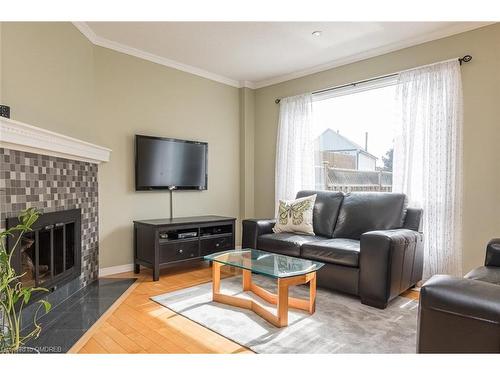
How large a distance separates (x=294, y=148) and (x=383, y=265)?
2.31 meters

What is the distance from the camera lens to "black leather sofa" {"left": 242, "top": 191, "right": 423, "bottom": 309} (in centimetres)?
265

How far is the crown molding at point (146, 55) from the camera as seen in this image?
3.28m

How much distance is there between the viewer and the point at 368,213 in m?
3.37

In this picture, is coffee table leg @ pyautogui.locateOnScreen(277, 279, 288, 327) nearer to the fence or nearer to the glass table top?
the glass table top

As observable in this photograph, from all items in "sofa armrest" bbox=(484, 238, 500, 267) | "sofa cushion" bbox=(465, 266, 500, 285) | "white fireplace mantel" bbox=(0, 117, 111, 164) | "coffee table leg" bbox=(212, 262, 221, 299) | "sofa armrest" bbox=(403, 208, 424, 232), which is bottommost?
"coffee table leg" bbox=(212, 262, 221, 299)

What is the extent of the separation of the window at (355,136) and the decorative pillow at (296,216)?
2.17 feet

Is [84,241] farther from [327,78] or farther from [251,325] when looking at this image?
[327,78]

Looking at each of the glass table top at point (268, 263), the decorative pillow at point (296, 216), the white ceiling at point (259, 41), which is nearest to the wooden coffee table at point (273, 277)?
the glass table top at point (268, 263)

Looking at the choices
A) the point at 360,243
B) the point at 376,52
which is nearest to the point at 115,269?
the point at 360,243

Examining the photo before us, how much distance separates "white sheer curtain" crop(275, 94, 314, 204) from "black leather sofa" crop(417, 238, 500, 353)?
10.4 ft

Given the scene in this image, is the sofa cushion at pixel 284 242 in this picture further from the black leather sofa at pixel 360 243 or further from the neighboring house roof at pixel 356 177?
the neighboring house roof at pixel 356 177

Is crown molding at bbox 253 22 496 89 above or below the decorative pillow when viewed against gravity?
above

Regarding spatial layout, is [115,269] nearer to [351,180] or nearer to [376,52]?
[351,180]

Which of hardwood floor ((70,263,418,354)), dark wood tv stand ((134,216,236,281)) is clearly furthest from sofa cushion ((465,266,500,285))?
dark wood tv stand ((134,216,236,281))
